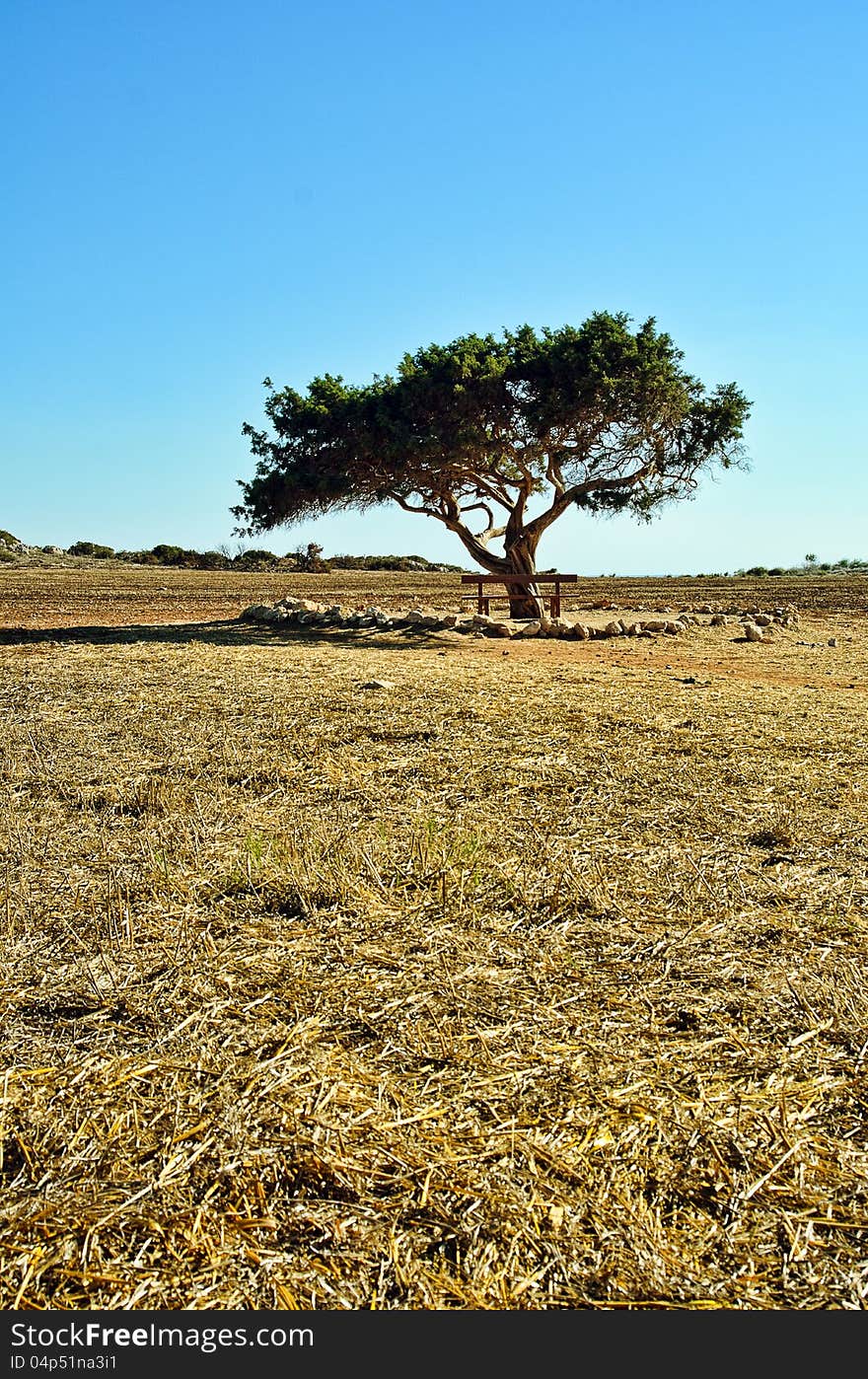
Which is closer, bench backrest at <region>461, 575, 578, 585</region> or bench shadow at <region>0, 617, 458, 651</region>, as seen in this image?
bench shadow at <region>0, 617, 458, 651</region>

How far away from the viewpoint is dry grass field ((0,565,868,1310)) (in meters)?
2.27

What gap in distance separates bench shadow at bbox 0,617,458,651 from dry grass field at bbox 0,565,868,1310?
29.4ft

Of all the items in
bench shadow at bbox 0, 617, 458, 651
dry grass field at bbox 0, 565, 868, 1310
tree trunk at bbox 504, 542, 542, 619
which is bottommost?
dry grass field at bbox 0, 565, 868, 1310

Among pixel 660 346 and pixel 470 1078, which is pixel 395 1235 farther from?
pixel 660 346

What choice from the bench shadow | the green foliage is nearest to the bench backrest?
the bench shadow

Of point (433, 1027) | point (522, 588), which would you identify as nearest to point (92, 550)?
point (522, 588)

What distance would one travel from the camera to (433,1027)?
3285 millimetres

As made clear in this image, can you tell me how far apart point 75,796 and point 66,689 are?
4.86 meters

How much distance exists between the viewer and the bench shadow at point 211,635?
16516 mm

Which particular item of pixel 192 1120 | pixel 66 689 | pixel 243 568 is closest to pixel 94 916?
pixel 192 1120

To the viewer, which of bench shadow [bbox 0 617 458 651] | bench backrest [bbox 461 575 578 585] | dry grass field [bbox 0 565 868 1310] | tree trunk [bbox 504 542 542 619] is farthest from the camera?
tree trunk [bbox 504 542 542 619]

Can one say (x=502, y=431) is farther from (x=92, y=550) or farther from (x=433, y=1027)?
(x=92, y=550)

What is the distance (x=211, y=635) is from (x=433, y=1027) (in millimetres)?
15620

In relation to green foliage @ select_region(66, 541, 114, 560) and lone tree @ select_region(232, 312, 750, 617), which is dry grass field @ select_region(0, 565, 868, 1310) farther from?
green foliage @ select_region(66, 541, 114, 560)
